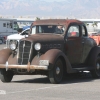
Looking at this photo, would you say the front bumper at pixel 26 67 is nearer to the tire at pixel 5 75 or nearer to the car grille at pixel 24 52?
the car grille at pixel 24 52

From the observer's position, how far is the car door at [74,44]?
45.2 ft

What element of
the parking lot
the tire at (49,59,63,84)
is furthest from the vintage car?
the parking lot

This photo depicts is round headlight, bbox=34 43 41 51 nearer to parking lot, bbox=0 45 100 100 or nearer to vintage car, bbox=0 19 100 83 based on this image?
vintage car, bbox=0 19 100 83

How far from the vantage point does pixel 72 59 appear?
13992mm

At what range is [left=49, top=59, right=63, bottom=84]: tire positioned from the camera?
500 inches

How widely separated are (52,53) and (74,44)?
1.45 meters
